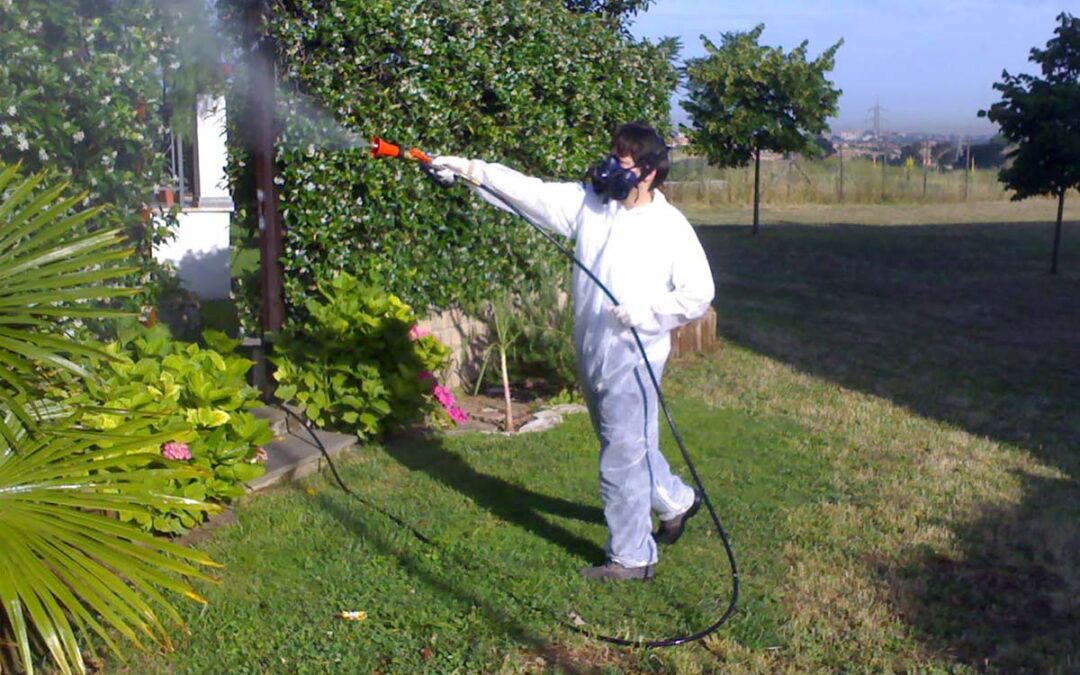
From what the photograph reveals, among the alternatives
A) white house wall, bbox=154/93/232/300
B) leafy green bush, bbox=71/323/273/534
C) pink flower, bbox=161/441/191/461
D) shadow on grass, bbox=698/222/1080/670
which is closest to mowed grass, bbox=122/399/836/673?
leafy green bush, bbox=71/323/273/534

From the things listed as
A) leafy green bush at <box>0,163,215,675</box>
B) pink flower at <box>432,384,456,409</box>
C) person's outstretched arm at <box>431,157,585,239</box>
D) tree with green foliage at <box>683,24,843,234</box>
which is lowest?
pink flower at <box>432,384,456,409</box>

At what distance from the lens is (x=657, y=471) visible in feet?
16.8

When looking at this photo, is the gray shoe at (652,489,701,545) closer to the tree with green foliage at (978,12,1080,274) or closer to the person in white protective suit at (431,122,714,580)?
the person in white protective suit at (431,122,714,580)

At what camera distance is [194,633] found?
174 inches

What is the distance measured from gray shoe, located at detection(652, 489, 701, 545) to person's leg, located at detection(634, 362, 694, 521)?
0.09 feet

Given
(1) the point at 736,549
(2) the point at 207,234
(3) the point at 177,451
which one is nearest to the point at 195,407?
(3) the point at 177,451

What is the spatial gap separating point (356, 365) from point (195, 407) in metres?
1.69

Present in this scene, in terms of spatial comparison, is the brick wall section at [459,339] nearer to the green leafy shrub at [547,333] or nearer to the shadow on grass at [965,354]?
the green leafy shrub at [547,333]

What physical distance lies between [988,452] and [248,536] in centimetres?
451

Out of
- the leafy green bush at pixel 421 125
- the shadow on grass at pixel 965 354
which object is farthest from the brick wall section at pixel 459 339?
the shadow on grass at pixel 965 354

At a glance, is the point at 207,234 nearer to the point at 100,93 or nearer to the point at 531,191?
the point at 100,93

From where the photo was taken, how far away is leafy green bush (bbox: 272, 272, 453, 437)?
6766mm

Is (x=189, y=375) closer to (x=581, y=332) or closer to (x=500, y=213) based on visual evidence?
(x=581, y=332)

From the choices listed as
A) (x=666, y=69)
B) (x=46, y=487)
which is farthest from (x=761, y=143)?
(x=46, y=487)
